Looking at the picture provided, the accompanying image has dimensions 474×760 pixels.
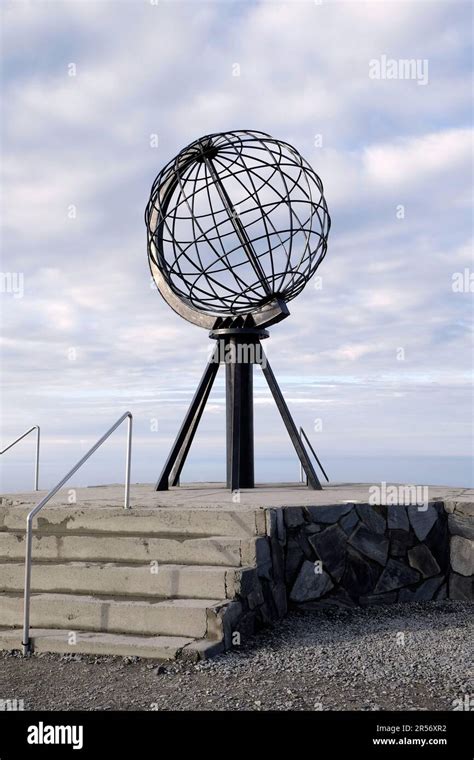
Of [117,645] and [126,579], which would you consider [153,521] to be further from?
[117,645]

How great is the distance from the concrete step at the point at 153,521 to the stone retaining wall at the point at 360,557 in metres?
0.24

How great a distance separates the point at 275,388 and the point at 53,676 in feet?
16.1

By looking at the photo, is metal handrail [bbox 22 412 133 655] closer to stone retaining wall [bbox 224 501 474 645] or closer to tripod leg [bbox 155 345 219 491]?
stone retaining wall [bbox 224 501 474 645]

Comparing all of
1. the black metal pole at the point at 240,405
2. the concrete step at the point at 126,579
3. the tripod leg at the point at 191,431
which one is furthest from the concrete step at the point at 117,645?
the tripod leg at the point at 191,431

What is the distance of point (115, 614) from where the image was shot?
222 inches

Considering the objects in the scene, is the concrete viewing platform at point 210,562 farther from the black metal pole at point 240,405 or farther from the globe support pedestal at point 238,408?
the black metal pole at point 240,405

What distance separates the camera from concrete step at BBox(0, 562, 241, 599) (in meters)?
5.75

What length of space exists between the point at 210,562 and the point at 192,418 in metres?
3.61

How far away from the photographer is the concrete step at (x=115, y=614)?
5402 millimetres

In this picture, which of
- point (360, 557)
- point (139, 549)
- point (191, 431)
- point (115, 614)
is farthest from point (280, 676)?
point (191, 431)

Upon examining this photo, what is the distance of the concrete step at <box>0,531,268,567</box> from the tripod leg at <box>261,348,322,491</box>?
2.89 m

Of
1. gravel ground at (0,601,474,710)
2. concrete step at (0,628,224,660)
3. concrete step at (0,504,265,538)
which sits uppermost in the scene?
concrete step at (0,504,265,538)

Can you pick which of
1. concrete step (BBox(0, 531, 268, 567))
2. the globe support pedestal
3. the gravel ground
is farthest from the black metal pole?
the gravel ground
